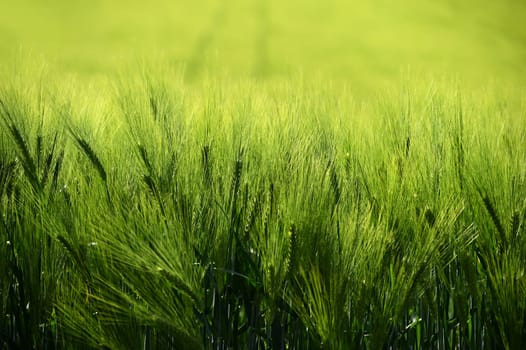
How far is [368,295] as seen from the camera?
1.17m

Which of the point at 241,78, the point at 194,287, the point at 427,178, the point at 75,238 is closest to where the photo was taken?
the point at 194,287

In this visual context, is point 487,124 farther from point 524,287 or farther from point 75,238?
point 75,238

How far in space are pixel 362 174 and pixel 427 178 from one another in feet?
0.42

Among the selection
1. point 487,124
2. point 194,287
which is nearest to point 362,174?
point 487,124

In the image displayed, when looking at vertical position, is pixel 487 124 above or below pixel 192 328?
above

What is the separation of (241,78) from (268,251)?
428 millimetres

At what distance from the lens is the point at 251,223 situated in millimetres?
1290

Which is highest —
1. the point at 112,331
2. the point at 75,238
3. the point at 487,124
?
the point at 487,124

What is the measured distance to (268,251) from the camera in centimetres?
114

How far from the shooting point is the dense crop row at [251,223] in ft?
3.76

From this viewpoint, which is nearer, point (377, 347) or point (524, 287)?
point (377, 347)

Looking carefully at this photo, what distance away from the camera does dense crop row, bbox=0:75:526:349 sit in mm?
1146

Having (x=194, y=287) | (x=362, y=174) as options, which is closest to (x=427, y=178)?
(x=362, y=174)

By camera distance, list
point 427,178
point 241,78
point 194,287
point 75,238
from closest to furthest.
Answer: point 194,287 < point 75,238 < point 427,178 < point 241,78
